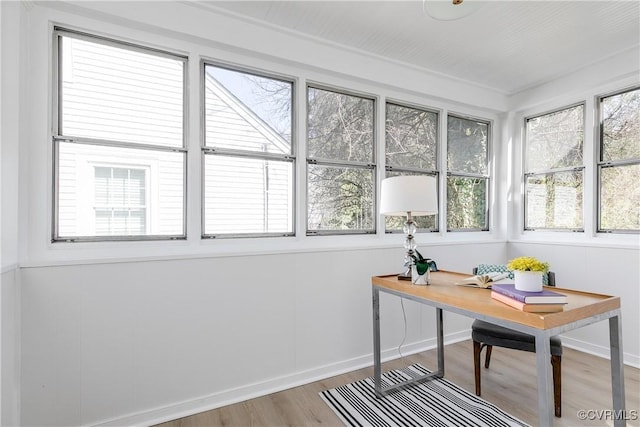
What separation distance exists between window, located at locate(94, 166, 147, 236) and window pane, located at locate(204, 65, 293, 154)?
21.9 inches

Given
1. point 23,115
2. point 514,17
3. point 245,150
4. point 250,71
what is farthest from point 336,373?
point 514,17

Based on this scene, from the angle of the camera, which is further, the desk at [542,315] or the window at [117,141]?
the window at [117,141]

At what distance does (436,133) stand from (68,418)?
3.66 meters

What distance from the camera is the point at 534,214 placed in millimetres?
3648

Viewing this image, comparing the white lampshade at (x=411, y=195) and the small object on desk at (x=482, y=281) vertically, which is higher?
the white lampshade at (x=411, y=195)

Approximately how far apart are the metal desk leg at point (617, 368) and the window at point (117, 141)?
253 cm

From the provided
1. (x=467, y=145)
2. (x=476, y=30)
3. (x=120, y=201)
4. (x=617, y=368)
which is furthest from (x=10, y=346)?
(x=467, y=145)

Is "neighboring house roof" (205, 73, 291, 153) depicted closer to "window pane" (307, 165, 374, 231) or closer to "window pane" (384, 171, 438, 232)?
"window pane" (307, 165, 374, 231)

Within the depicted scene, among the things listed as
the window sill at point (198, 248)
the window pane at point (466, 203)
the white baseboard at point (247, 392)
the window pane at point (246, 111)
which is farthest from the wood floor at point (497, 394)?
the window pane at point (246, 111)

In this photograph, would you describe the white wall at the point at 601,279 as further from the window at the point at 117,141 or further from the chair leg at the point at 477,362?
the window at the point at 117,141

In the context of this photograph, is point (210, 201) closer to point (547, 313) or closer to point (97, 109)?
point (97, 109)

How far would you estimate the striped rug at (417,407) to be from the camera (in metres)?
2.02

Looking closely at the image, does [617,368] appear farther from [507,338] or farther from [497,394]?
[497,394]

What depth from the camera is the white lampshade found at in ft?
6.86
